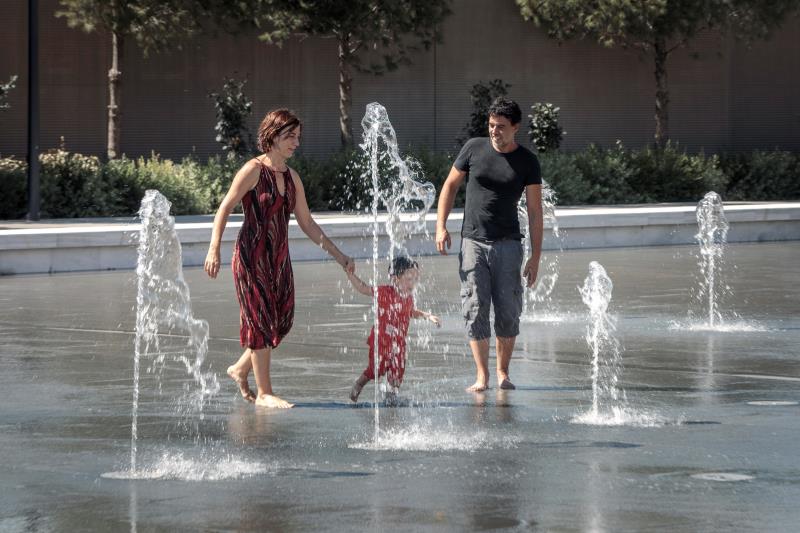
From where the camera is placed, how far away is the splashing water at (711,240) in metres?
15.8

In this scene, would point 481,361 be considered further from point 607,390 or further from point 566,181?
point 566,181

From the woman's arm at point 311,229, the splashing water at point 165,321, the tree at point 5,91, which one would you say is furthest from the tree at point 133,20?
the woman's arm at point 311,229

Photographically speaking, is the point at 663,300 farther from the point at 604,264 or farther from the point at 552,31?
the point at 552,31

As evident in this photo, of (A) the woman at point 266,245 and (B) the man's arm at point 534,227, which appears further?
(B) the man's arm at point 534,227

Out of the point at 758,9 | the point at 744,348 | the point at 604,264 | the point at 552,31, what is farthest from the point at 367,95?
the point at 744,348

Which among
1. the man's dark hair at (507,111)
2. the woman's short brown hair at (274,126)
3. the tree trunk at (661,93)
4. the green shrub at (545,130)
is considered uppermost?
the tree trunk at (661,93)

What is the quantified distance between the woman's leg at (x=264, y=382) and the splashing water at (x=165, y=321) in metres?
0.35

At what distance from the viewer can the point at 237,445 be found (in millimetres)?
7547

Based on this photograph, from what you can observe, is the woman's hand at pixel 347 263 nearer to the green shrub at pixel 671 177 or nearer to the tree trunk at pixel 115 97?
the tree trunk at pixel 115 97

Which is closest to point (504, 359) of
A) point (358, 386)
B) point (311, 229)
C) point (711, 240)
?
point (358, 386)

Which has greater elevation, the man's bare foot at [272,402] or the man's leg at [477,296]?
the man's leg at [477,296]

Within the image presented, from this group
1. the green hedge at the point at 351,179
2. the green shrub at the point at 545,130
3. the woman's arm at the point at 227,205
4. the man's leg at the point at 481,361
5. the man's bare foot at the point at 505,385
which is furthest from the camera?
the green shrub at the point at 545,130

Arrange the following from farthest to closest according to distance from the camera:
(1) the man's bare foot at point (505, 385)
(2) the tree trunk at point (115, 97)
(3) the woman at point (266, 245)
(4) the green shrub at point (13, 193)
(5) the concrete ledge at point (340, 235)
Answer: (2) the tree trunk at point (115, 97) → (4) the green shrub at point (13, 193) → (5) the concrete ledge at point (340, 235) → (1) the man's bare foot at point (505, 385) → (3) the woman at point (266, 245)

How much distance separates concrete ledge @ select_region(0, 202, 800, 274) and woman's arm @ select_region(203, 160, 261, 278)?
8.52 metres
